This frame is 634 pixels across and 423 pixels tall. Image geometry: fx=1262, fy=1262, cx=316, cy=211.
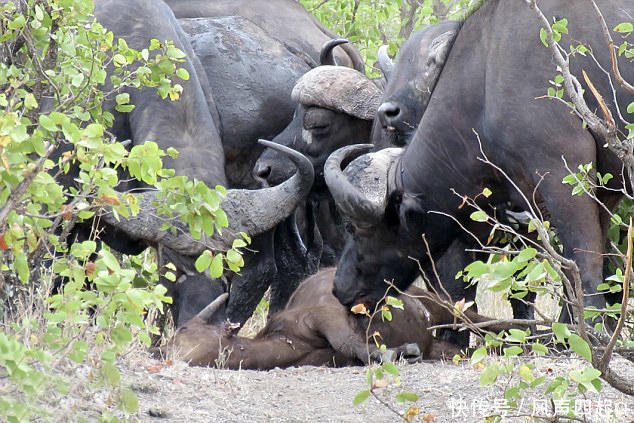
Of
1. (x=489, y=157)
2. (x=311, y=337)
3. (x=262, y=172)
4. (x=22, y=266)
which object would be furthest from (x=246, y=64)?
(x=22, y=266)

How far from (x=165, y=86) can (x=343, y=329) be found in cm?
179

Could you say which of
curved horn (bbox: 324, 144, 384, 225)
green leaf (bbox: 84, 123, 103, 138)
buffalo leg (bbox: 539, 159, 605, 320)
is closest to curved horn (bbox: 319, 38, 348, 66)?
curved horn (bbox: 324, 144, 384, 225)

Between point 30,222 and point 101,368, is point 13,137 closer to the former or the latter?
point 30,222

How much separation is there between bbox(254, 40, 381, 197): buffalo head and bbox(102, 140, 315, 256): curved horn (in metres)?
0.74

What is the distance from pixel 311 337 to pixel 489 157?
5.07ft

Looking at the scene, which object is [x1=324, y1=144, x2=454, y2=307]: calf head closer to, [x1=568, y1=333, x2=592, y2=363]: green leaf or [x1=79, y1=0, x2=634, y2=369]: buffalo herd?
[x1=79, y1=0, x2=634, y2=369]: buffalo herd

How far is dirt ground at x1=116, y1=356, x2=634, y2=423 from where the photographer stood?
5.00m

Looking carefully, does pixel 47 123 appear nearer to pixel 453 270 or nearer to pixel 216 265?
pixel 216 265

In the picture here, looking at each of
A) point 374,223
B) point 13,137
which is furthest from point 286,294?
point 13,137

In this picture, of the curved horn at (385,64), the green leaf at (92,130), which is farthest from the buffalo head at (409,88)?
the green leaf at (92,130)

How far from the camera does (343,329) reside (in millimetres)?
7145

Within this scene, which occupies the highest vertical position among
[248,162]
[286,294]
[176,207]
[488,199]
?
[176,207]

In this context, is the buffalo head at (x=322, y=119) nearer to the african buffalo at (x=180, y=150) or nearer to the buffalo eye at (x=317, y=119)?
the buffalo eye at (x=317, y=119)

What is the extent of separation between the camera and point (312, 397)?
574 centimetres
